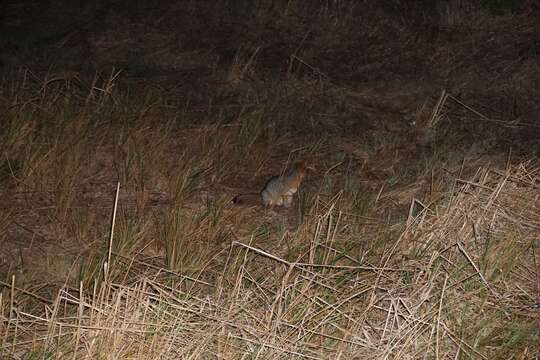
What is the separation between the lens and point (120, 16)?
7301 millimetres

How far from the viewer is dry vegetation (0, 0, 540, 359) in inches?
119

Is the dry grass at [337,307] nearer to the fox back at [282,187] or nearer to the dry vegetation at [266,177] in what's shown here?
the dry vegetation at [266,177]

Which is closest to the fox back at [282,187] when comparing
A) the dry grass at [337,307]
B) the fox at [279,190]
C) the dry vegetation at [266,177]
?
the fox at [279,190]

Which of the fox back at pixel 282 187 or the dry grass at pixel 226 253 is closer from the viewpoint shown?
the dry grass at pixel 226 253

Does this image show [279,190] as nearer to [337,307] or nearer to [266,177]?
[266,177]

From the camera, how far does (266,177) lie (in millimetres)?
5113

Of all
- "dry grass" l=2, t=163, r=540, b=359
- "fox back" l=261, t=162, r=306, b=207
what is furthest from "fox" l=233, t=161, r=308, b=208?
"dry grass" l=2, t=163, r=540, b=359

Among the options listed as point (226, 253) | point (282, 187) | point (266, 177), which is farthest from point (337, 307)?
point (266, 177)

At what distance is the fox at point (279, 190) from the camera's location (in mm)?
4520

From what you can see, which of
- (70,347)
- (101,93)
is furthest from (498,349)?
(101,93)

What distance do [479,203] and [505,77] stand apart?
280cm

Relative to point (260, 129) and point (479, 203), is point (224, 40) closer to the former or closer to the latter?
point (260, 129)

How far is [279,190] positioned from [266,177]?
0.59m

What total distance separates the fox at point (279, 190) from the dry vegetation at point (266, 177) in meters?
0.08
